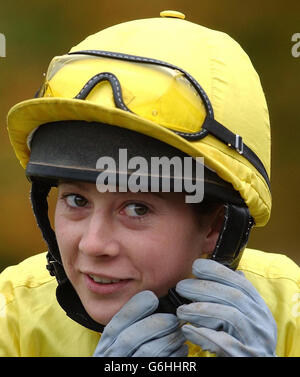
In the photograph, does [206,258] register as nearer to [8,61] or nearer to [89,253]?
[89,253]

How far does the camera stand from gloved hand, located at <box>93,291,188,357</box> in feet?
6.82

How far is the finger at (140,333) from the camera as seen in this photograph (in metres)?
2.08

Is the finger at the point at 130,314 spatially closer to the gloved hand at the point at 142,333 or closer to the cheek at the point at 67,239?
the gloved hand at the point at 142,333

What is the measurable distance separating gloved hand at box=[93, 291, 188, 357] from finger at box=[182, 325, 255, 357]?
0.08 meters

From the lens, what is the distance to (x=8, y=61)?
Result: 195 inches

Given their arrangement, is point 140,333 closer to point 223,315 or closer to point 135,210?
point 223,315

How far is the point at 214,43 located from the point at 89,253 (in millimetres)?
791

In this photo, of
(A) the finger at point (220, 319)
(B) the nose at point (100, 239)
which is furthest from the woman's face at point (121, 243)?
(A) the finger at point (220, 319)

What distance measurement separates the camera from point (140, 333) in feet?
6.84

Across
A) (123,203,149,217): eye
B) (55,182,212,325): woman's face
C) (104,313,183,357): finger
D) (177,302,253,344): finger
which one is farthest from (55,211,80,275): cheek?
(177,302,253,344): finger

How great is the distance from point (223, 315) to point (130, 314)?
0.27m

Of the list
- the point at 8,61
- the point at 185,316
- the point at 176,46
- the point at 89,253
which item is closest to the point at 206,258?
the point at 185,316

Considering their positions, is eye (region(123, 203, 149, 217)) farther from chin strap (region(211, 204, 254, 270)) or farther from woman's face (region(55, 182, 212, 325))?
chin strap (region(211, 204, 254, 270))

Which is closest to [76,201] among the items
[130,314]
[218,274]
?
[130,314]
